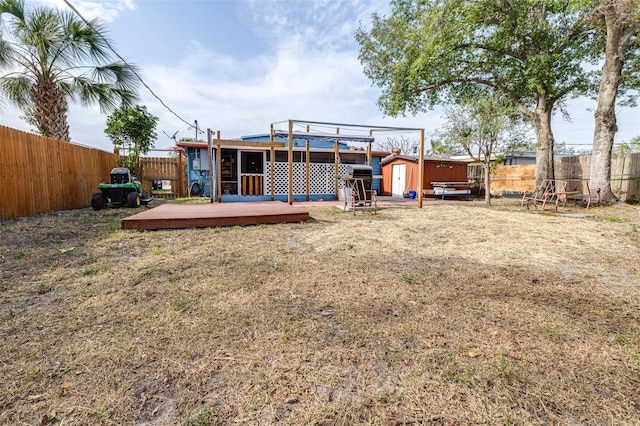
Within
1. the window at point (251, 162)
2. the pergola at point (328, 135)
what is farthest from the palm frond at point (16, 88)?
the window at point (251, 162)

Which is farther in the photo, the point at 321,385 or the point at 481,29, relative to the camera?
the point at 481,29

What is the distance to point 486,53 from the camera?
33.1 ft

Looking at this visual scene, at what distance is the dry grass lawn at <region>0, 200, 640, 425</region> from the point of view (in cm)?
126

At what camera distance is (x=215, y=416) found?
1201 millimetres

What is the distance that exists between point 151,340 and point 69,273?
188cm

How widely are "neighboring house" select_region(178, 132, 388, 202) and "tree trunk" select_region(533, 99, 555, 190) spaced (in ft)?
19.5

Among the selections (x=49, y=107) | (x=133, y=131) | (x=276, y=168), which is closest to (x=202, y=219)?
(x=276, y=168)

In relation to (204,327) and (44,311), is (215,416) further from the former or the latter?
(44,311)

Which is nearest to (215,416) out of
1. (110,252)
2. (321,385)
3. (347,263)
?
(321,385)

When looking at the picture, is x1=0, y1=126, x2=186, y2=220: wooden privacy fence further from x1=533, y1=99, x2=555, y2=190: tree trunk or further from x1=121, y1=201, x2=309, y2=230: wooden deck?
x1=533, y1=99, x2=555, y2=190: tree trunk

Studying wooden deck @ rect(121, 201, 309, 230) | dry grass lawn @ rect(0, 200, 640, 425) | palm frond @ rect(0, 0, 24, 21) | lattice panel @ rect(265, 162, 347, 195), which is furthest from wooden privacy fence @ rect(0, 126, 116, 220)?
lattice panel @ rect(265, 162, 347, 195)

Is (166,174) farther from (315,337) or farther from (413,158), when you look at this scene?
(315,337)

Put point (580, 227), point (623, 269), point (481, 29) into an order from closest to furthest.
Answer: point (623, 269), point (580, 227), point (481, 29)

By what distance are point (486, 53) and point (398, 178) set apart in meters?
6.69
